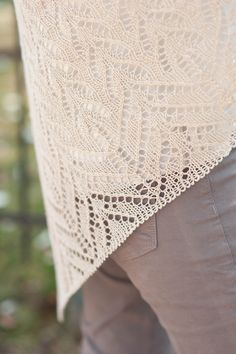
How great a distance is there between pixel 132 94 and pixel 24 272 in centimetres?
180

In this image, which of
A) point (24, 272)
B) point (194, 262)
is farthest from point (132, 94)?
point (24, 272)

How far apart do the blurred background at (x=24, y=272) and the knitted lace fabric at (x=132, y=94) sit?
1323mm

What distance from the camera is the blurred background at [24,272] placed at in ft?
8.87

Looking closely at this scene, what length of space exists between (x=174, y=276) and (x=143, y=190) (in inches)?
6.4

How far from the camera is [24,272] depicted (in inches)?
118

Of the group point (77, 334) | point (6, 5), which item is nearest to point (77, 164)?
A: point (77, 334)

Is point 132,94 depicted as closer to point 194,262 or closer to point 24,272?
point 194,262

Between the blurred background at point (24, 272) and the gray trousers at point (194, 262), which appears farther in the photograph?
the blurred background at point (24, 272)

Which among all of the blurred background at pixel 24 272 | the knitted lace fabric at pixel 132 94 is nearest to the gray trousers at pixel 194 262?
the knitted lace fabric at pixel 132 94

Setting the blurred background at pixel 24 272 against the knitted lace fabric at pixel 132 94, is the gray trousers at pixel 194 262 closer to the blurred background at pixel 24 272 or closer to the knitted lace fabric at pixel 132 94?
the knitted lace fabric at pixel 132 94

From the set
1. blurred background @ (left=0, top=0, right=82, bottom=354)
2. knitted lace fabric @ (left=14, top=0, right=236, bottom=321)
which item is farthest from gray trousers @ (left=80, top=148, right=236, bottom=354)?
blurred background @ (left=0, top=0, right=82, bottom=354)

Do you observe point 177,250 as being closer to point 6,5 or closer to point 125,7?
point 125,7

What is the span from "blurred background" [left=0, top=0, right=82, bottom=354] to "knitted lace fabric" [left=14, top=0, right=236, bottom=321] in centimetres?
132

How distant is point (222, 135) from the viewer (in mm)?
1321
